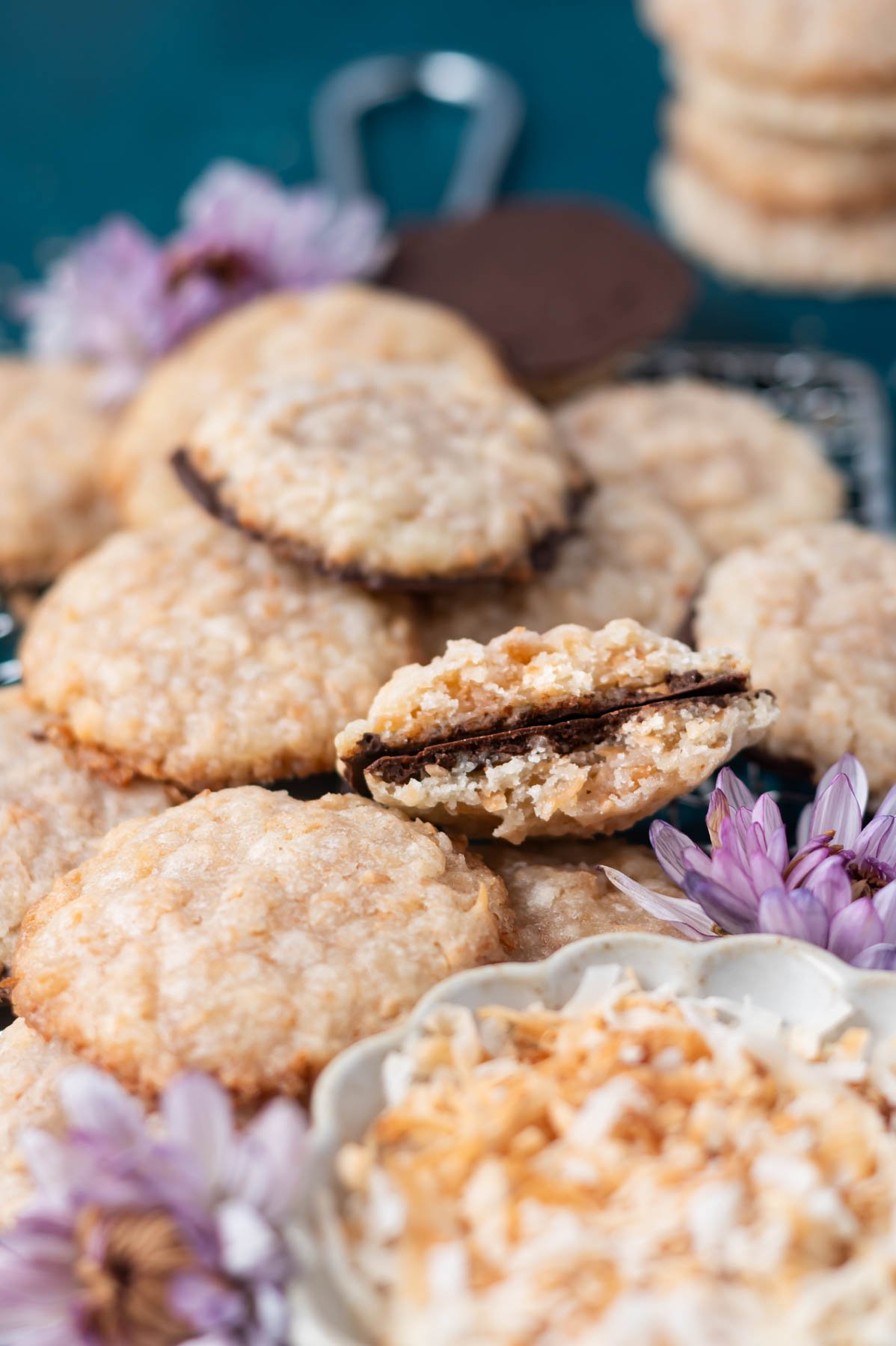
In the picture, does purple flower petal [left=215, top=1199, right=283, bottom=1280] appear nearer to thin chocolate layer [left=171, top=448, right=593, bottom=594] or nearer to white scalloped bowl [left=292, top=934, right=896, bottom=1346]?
white scalloped bowl [left=292, top=934, right=896, bottom=1346]

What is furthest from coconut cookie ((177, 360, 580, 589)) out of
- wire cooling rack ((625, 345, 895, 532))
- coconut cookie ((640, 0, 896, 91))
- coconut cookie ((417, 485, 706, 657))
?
coconut cookie ((640, 0, 896, 91))

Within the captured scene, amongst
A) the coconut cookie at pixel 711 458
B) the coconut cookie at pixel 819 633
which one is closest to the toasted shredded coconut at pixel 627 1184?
the coconut cookie at pixel 819 633

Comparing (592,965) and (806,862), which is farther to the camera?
(806,862)

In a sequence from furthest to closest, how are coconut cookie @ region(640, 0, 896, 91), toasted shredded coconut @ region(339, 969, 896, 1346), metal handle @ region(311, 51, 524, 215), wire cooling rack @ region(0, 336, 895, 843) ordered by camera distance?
metal handle @ region(311, 51, 524, 215), coconut cookie @ region(640, 0, 896, 91), wire cooling rack @ region(0, 336, 895, 843), toasted shredded coconut @ region(339, 969, 896, 1346)

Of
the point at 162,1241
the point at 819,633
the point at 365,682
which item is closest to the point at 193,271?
the point at 365,682

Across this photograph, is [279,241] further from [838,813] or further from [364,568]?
[838,813]

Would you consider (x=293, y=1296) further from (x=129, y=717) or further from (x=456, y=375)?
(x=456, y=375)
